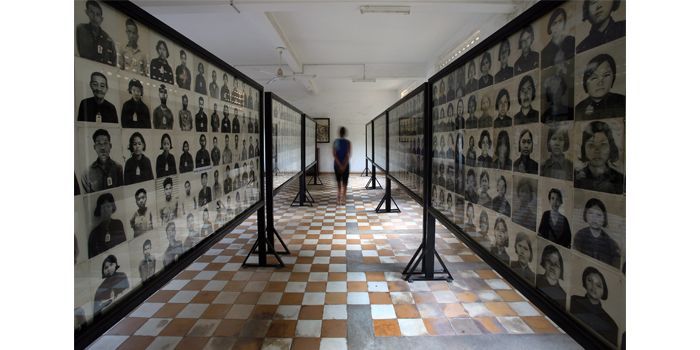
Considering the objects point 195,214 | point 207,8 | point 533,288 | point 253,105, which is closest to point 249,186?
point 253,105

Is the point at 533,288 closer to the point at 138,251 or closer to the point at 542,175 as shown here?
the point at 542,175

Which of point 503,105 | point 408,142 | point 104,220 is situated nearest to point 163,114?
point 104,220

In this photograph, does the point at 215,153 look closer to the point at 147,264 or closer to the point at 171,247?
the point at 171,247

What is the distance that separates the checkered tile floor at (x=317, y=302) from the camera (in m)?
2.44

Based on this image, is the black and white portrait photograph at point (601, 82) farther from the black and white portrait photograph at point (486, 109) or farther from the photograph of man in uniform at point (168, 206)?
the photograph of man in uniform at point (168, 206)

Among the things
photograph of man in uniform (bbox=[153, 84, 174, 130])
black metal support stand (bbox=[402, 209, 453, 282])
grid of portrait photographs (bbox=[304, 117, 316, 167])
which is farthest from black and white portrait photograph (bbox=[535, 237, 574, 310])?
grid of portrait photographs (bbox=[304, 117, 316, 167])

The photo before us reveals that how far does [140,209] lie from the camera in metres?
1.44

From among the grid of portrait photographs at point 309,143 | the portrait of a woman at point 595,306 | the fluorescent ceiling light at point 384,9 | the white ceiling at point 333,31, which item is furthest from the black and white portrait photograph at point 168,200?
the grid of portrait photographs at point 309,143

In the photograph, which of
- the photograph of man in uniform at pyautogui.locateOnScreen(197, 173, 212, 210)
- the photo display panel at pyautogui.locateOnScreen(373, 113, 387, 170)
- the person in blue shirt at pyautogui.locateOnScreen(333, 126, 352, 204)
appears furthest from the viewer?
the person in blue shirt at pyautogui.locateOnScreen(333, 126, 352, 204)

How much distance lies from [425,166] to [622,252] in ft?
7.75

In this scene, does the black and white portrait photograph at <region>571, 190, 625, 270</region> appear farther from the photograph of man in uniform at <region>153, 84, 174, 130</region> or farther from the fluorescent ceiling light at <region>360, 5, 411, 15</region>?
the fluorescent ceiling light at <region>360, 5, 411, 15</region>

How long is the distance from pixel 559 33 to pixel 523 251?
803 millimetres

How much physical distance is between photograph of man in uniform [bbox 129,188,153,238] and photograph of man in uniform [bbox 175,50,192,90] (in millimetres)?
580

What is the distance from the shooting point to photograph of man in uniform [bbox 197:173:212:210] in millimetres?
2083
